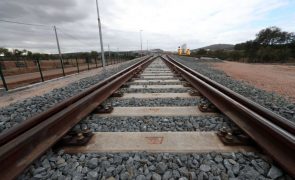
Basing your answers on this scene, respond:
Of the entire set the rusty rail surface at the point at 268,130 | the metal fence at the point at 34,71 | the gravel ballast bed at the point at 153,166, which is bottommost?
the metal fence at the point at 34,71

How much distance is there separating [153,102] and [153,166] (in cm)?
196

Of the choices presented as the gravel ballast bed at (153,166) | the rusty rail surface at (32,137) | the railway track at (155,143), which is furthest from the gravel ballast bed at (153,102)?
the gravel ballast bed at (153,166)

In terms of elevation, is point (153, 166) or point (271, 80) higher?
point (153, 166)

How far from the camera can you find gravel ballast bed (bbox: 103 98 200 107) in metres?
3.44

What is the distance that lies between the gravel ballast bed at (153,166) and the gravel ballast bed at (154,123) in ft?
1.99

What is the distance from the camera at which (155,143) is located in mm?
2037

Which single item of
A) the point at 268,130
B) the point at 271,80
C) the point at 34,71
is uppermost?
the point at 268,130

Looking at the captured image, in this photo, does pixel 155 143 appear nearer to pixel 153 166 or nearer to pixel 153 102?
pixel 153 166

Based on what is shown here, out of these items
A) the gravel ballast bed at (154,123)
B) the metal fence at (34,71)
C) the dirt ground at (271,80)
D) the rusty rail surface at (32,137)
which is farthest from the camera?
the metal fence at (34,71)

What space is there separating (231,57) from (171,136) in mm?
42394

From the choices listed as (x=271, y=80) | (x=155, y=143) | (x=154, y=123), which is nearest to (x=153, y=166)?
(x=155, y=143)

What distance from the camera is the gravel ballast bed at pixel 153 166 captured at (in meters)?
1.55

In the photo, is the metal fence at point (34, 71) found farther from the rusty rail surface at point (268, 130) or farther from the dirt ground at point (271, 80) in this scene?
the dirt ground at point (271, 80)

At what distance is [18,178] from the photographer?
1561 millimetres
